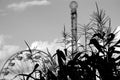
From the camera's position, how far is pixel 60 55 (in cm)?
286

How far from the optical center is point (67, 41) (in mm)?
4688

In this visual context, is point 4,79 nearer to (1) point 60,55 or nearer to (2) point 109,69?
(1) point 60,55

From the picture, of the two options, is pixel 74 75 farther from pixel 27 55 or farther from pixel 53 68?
pixel 27 55

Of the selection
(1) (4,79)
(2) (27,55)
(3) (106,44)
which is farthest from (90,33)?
(1) (4,79)

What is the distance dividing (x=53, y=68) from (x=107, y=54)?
30.4 inches

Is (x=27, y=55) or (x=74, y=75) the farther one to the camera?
(x=27, y=55)

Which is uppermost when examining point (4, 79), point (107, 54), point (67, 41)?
point (67, 41)

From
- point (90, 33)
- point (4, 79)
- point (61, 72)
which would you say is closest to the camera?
point (61, 72)

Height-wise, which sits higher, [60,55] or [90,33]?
[90,33]

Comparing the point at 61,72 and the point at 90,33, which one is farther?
the point at 90,33

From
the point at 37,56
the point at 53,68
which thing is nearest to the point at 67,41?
the point at 37,56

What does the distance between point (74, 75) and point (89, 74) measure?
17 centimetres

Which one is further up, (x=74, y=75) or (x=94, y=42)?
(x=94, y=42)

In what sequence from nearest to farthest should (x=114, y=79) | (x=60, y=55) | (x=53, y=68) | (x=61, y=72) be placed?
(x=114, y=79) → (x=61, y=72) → (x=60, y=55) → (x=53, y=68)
